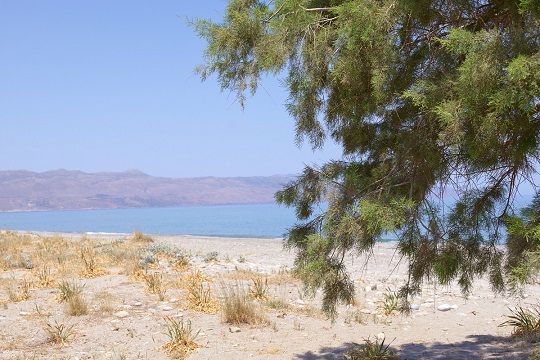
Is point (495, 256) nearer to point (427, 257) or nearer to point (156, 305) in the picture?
point (427, 257)

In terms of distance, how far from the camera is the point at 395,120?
16.2 ft

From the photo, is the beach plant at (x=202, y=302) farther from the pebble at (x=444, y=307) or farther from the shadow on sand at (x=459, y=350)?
the pebble at (x=444, y=307)

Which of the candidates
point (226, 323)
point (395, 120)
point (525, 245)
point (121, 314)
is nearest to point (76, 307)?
point (121, 314)

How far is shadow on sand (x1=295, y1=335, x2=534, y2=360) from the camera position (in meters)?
6.81

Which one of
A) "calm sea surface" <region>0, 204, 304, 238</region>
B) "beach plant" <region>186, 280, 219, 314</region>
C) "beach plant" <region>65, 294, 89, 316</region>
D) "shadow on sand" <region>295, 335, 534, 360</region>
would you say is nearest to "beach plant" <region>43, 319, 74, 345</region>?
"beach plant" <region>65, 294, 89, 316</region>

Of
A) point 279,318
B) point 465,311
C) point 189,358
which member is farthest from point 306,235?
point 465,311

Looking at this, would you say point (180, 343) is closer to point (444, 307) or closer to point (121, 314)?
point (121, 314)

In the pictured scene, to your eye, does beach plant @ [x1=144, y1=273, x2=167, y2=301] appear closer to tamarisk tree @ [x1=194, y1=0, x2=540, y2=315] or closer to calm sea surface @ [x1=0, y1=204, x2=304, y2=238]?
tamarisk tree @ [x1=194, y1=0, x2=540, y2=315]

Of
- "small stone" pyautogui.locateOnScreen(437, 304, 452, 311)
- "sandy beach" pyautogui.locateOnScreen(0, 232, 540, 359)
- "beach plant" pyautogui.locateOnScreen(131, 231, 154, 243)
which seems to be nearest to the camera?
"sandy beach" pyautogui.locateOnScreen(0, 232, 540, 359)

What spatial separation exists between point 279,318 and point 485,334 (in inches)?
118

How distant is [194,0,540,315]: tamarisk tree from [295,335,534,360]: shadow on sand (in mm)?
1770

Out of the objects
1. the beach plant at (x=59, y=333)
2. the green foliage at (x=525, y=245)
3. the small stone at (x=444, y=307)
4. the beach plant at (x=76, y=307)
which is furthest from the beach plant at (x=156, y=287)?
the green foliage at (x=525, y=245)

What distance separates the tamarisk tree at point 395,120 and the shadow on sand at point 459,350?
1.77m

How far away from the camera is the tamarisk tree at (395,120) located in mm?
3883
